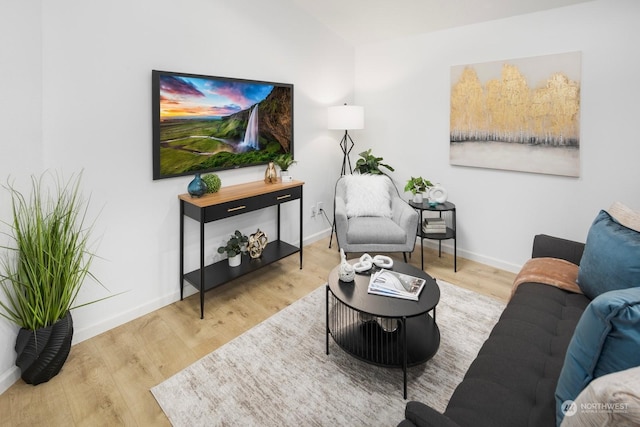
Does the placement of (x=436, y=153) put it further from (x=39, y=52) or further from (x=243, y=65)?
(x=39, y=52)

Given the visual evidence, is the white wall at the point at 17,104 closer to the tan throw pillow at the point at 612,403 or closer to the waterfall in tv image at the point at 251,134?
the waterfall in tv image at the point at 251,134

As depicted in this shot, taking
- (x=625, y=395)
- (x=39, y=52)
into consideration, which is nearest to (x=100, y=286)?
(x=39, y=52)

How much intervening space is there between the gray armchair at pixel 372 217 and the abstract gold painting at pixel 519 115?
0.79 meters

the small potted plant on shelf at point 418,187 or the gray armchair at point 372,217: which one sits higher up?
the small potted plant on shelf at point 418,187

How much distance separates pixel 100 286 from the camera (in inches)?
95.9

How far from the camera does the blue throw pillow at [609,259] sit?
167 cm

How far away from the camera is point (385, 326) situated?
2.08 metres

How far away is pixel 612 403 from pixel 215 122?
286 centimetres

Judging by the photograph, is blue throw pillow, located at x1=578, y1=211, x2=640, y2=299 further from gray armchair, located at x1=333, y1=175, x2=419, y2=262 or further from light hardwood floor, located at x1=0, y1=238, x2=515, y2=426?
gray armchair, located at x1=333, y1=175, x2=419, y2=262

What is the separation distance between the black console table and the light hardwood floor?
20 cm

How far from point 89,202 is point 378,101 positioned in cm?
313

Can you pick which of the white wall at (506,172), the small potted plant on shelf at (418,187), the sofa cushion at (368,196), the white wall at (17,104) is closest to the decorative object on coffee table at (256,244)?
the sofa cushion at (368,196)

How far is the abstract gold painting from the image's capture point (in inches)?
115

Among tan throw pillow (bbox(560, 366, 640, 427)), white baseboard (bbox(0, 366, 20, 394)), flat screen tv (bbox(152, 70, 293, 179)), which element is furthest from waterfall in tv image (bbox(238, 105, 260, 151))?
tan throw pillow (bbox(560, 366, 640, 427))
